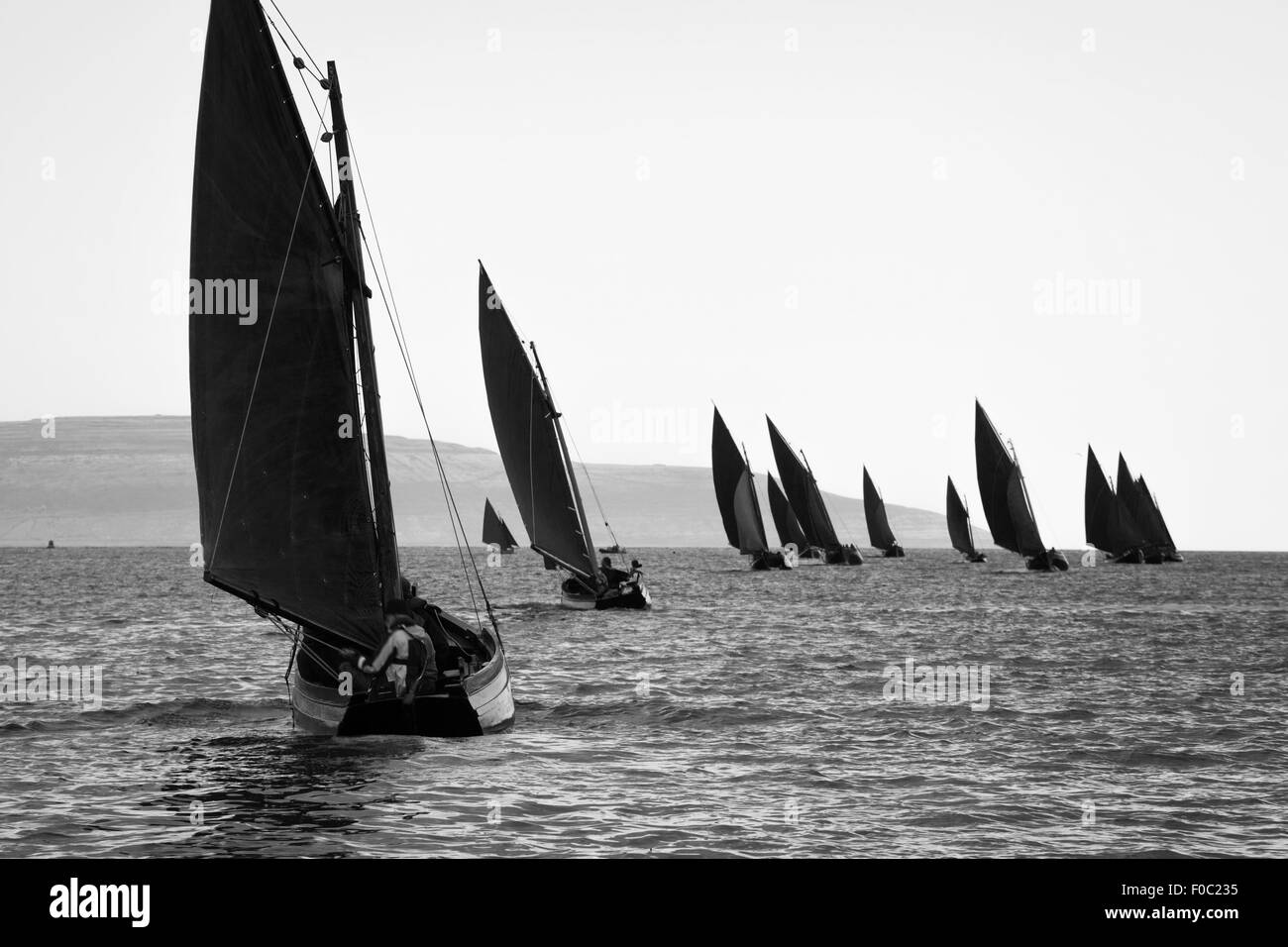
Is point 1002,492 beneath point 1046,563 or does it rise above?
above

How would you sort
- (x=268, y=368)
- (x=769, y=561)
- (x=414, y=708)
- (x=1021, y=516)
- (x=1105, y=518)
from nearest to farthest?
(x=414, y=708) → (x=268, y=368) → (x=1021, y=516) → (x=769, y=561) → (x=1105, y=518)

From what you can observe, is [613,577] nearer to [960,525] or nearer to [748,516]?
[748,516]

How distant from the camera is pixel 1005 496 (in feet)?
321

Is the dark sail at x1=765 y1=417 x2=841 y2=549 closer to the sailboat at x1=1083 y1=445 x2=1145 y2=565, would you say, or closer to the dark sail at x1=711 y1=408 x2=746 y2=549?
the dark sail at x1=711 y1=408 x2=746 y2=549

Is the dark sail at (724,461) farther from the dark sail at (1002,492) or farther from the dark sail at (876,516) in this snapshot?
the dark sail at (876,516)

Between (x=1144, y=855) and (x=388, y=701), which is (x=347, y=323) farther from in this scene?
(x=1144, y=855)

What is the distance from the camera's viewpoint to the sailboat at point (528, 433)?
171 feet

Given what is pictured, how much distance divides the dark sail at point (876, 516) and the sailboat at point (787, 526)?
2333cm

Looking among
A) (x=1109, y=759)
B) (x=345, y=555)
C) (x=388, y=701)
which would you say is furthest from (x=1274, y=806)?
(x=345, y=555)

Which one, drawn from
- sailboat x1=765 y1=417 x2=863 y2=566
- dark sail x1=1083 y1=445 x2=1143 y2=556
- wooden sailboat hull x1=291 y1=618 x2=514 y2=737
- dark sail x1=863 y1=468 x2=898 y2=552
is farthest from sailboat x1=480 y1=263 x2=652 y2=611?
dark sail x1=863 y1=468 x2=898 y2=552

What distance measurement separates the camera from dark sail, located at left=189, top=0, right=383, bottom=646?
21.8m

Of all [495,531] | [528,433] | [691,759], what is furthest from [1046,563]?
[495,531]

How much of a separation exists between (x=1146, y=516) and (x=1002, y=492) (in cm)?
3892
